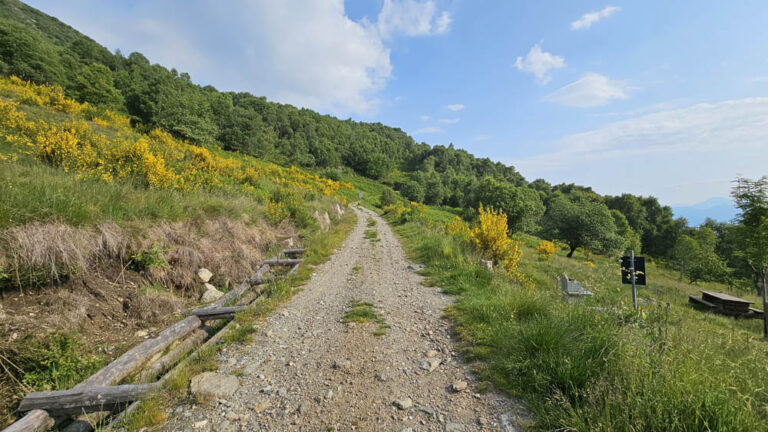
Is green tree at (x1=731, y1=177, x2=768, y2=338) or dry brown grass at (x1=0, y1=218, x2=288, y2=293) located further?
green tree at (x1=731, y1=177, x2=768, y2=338)

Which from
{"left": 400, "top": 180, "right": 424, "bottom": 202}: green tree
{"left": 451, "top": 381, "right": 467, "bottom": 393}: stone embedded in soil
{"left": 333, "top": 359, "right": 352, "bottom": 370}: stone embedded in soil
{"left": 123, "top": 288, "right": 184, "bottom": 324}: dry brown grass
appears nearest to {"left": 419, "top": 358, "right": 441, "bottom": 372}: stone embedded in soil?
{"left": 451, "top": 381, "right": 467, "bottom": 393}: stone embedded in soil

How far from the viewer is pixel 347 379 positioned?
3.68 m

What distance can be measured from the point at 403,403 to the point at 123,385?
334cm

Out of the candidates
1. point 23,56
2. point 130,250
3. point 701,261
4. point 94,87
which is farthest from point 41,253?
point 701,261

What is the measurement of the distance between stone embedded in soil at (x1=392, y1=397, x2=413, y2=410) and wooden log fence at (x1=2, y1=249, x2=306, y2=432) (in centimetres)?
299

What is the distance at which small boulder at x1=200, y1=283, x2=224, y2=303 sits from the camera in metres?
6.02

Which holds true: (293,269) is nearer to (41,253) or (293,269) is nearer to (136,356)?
(136,356)

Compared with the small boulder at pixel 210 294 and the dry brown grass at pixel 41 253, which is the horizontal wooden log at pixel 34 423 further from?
the small boulder at pixel 210 294

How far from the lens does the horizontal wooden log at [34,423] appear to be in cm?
244

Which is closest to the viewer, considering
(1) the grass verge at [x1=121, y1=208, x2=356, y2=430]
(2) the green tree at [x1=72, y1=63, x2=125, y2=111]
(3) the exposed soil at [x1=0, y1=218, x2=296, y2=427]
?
(1) the grass verge at [x1=121, y1=208, x2=356, y2=430]

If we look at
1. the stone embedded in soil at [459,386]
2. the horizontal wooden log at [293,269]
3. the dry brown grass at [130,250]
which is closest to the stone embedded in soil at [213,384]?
the stone embedded in soil at [459,386]

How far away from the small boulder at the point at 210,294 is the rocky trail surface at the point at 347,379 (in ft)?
5.47

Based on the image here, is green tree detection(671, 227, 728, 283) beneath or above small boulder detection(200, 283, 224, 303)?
beneath

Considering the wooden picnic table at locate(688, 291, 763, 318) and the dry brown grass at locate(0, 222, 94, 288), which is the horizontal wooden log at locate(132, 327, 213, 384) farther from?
the wooden picnic table at locate(688, 291, 763, 318)
